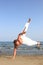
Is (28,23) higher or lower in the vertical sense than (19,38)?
higher

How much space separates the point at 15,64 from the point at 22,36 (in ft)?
23.8

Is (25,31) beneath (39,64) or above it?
above

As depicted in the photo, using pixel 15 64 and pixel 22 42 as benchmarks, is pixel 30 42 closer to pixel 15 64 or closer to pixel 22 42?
pixel 22 42

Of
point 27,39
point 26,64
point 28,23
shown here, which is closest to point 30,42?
point 27,39

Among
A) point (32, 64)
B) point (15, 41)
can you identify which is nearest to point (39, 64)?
point (32, 64)

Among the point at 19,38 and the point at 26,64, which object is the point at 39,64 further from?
the point at 19,38

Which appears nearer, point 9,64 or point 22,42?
point 22,42

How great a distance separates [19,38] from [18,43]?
0.26 metres

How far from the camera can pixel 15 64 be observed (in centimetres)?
1539

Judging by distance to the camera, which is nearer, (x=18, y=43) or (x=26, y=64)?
(x=18, y=43)

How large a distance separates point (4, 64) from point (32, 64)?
2081mm

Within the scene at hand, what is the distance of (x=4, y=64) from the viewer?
606 inches

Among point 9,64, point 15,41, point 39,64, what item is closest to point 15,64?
point 9,64

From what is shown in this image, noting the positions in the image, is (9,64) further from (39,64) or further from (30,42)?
(30,42)
